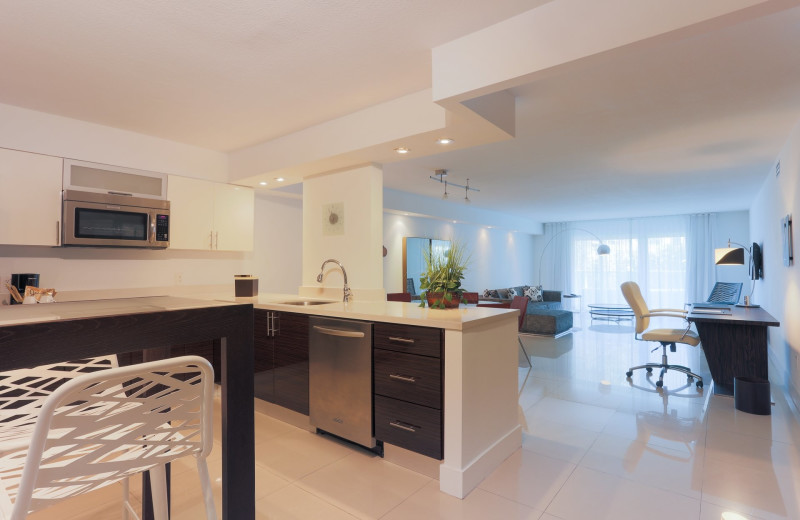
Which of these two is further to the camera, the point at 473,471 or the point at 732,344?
the point at 732,344

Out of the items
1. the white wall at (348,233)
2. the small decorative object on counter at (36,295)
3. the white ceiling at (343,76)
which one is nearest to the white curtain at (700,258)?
the white ceiling at (343,76)

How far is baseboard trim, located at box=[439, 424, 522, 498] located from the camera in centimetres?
211

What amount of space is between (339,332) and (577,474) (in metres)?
1.58

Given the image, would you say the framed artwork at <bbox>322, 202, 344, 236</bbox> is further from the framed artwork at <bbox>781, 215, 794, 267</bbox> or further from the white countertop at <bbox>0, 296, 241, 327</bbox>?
the framed artwork at <bbox>781, 215, 794, 267</bbox>

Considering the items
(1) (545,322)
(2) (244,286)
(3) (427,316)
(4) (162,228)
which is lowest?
(1) (545,322)

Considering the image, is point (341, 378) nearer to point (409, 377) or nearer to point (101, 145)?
point (409, 377)

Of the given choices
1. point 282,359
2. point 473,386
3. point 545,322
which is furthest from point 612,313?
point 282,359

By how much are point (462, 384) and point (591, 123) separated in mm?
2656

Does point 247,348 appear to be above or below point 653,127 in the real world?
below

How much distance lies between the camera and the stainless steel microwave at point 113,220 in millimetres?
3285

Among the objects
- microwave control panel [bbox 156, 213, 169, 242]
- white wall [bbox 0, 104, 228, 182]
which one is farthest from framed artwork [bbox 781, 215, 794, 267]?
microwave control panel [bbox 156, 213, 169, 242]

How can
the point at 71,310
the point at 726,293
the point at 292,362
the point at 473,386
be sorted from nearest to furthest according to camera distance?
the point at 71,310, the point at 473,386, the point at 292,362, the point at 726,293

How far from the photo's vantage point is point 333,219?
392 centimetres

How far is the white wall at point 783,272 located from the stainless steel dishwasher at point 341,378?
357 centimetres
